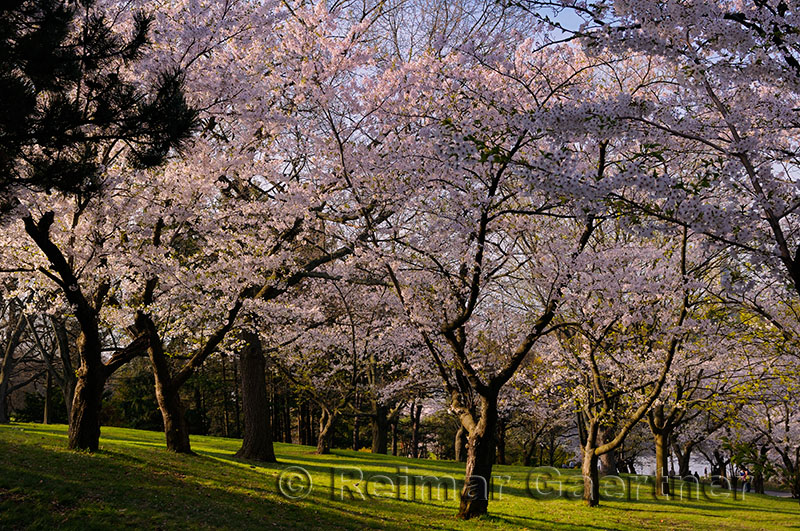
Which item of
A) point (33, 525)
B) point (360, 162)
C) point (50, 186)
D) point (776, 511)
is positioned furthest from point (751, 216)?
point (776, 511)

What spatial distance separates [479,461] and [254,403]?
771cm

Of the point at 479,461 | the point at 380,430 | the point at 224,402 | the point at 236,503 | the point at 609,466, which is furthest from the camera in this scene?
the point at 224,402

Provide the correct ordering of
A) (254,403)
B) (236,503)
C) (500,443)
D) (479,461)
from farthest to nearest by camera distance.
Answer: (500,443) → (254,403) → (479,461) → (236,503)

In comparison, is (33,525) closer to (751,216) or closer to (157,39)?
(157,39)

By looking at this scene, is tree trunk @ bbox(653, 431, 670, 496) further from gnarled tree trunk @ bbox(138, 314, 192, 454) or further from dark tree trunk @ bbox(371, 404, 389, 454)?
→ gnarled tree trunk @ bbox(138, 314, 192, 454)

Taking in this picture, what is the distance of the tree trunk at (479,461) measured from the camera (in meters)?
9.88

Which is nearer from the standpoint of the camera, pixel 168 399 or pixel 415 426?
pixel 168 399

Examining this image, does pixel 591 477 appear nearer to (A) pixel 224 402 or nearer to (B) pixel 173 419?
(B) pixel 173 419

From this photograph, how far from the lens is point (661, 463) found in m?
16.2

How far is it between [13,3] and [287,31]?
5.28 meters

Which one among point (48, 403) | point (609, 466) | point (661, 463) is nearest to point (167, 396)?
point (661, 463)

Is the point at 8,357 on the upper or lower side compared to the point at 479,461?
upper

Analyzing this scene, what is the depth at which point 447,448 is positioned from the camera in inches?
1502

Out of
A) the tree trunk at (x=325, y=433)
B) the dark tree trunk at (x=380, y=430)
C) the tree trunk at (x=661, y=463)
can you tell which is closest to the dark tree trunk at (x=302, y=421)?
the dark tree trunk at (x=380, y=430)
